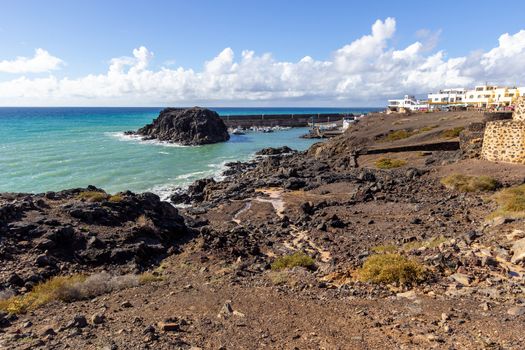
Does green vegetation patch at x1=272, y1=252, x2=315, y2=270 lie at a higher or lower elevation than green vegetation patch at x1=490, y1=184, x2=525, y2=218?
lower

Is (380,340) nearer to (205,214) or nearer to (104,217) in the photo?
(104,217)

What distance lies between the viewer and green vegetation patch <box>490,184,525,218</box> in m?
15.0

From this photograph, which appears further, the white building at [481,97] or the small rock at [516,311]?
the white building at [481,97]

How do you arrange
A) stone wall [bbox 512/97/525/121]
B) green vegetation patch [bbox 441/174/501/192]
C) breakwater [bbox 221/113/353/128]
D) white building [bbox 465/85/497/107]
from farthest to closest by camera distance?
breakwater [bbox 221/113/353/128] → white building [bbox 465/85/497/107] → stone wall [bbox 512/97/525/121] → green vegetation patch [bbox 441/174/501/192]

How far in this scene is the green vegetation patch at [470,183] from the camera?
22250mm

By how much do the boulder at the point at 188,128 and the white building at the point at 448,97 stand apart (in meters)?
51.6

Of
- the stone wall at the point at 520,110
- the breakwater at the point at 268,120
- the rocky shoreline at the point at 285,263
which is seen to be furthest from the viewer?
the breakwater at the point at 268,120

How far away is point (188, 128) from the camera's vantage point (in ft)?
288

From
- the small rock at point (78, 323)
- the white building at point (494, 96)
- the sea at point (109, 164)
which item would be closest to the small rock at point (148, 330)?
the small rock at point (78, 323)

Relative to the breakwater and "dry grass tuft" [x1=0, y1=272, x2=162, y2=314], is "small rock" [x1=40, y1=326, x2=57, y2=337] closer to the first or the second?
"dry grass tuft" [x1=0, y1=272, x2=162, y2=314]

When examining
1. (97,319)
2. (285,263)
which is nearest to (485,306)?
(285,263)

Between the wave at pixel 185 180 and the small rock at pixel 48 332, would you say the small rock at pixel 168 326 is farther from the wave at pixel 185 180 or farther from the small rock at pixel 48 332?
the wave at pixel 185 180

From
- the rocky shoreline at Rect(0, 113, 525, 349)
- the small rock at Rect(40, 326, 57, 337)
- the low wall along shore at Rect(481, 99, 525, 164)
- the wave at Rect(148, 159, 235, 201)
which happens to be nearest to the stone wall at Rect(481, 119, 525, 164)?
the low wall along shore at Rect(481, 99, 525, 164)

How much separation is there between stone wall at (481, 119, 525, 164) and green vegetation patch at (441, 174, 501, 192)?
162 inches
